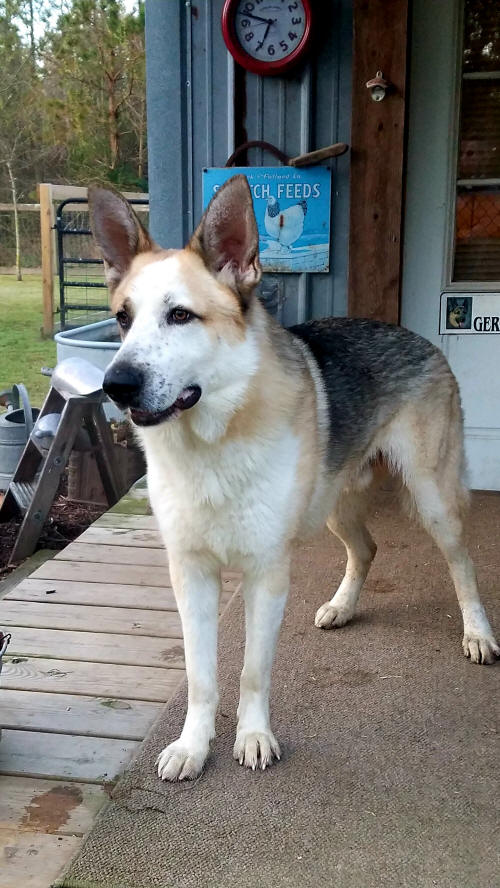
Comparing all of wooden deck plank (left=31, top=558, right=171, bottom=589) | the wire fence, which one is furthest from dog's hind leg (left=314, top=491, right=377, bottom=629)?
the wire fence

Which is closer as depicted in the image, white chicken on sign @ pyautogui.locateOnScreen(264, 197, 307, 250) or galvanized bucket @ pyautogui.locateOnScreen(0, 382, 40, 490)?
white chicken on sign @ pyautogui.locateOnScreen(264, 197, 307, 250)

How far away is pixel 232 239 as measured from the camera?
1.81 meters

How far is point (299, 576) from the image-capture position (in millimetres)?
3195

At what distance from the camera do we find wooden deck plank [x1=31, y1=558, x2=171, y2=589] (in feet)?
10.3

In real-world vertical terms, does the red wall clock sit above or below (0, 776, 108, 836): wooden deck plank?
above

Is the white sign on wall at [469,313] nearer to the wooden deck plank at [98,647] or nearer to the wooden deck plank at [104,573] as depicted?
the wooden deck plank at [104,573]

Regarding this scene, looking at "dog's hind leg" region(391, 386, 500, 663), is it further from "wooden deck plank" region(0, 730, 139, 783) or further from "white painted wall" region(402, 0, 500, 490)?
"white painted wall" region(402, 0, 500, 490)

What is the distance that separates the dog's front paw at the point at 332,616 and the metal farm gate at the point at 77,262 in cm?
210

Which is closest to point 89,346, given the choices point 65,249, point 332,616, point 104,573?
point 65,249

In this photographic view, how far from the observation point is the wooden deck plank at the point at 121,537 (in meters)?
3.54

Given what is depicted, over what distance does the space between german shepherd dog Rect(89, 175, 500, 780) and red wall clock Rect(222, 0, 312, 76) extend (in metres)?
2.04

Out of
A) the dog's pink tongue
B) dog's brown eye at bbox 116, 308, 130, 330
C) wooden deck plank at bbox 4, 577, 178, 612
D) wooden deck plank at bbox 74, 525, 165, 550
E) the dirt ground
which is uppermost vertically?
dog's brown eye at bbox 116, 308, 130, 330

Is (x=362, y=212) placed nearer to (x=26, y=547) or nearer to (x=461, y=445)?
(x=461, y=445)

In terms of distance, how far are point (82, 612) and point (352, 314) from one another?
1966 millimetres
